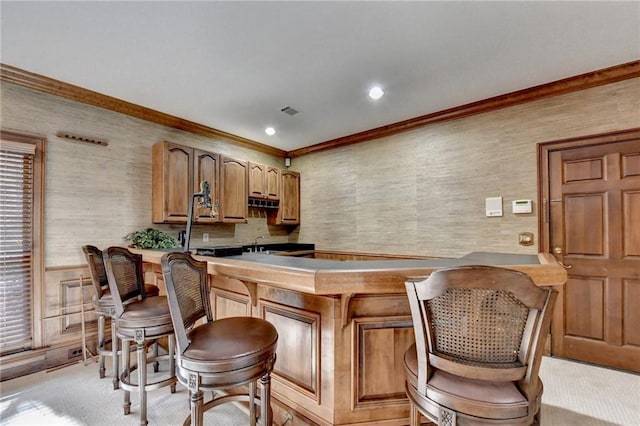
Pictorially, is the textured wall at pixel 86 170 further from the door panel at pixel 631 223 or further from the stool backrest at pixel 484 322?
the door panel at pixel 631 223

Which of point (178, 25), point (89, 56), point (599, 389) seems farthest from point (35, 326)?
point (599, 389)

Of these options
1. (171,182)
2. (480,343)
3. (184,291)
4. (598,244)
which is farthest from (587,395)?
(171,182)

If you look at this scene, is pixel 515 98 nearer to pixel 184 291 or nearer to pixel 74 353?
pixel 184 291

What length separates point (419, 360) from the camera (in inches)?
47.1

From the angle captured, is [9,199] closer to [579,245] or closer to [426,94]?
[426,94]

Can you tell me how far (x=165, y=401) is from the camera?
7.53 feet

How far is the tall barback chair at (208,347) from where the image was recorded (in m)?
1.37

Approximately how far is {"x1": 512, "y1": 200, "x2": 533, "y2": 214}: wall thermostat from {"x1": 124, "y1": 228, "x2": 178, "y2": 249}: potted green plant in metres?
4.02

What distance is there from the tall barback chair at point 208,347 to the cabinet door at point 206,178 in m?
2.41

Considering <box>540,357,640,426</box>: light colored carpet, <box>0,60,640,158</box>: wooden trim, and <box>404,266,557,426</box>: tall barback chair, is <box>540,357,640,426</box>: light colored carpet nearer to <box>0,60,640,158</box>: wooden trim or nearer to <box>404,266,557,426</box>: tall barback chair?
<box>404,266,557,426</box>: tall barback chair

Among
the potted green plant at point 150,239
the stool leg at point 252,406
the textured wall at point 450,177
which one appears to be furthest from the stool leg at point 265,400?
the textured wall at point 450,177

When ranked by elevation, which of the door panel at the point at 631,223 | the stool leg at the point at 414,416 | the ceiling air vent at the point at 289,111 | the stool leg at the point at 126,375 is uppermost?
the ceiling air vent at the point at 289,111

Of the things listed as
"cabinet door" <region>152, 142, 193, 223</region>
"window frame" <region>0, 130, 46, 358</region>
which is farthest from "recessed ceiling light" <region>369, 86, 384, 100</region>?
"window frame" <region>0, 130, 46, 358</region>

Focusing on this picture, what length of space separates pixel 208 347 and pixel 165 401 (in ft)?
4.50
